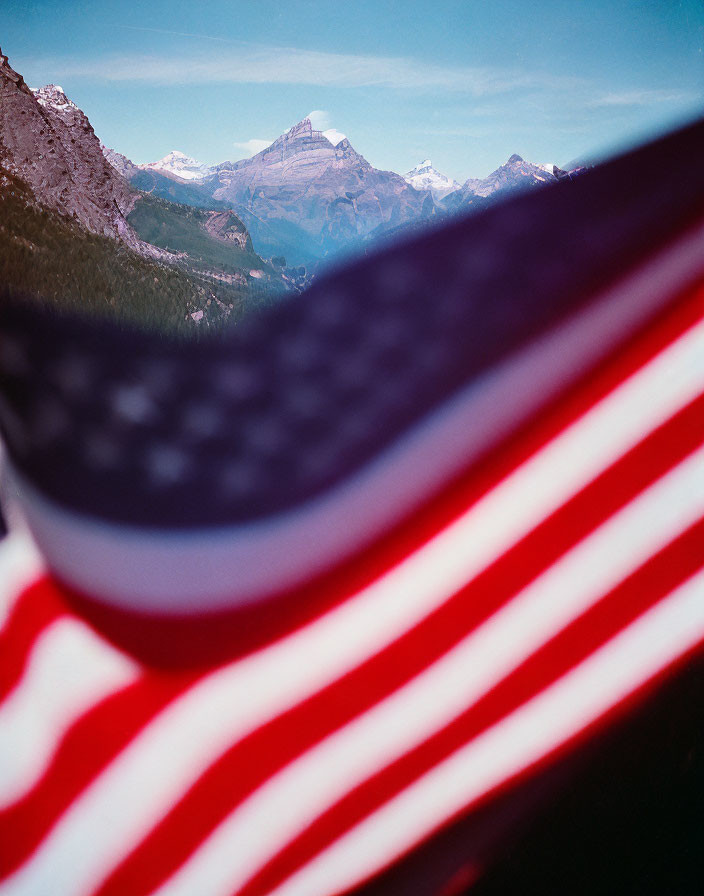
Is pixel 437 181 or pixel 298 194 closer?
pixel 437 181

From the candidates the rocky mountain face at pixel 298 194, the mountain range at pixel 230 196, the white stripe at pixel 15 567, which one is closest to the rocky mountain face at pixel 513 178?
the mountain range at pixel 230 196

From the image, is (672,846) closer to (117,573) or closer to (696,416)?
(696,416)

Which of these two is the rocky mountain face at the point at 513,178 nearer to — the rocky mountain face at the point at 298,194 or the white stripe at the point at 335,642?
the white stripe at the point at 335,642

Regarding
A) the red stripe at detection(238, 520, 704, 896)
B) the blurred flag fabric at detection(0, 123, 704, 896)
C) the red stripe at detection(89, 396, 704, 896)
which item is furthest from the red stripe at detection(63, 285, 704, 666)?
the red stripe at detection(238, 520, 704, 896)

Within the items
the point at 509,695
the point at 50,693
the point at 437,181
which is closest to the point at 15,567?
the point at 50,693

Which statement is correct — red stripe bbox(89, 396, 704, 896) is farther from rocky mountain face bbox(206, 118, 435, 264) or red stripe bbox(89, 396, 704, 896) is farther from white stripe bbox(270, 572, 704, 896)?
rocky mountain face bbox(206, 118, 435, 264)

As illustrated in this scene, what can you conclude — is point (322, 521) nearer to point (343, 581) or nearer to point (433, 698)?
point (343, 581)

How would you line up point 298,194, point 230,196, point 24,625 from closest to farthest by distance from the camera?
1. point 24,625
2. point 298,194
3. point 230,196

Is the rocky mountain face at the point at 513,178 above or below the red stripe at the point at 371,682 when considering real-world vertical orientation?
above

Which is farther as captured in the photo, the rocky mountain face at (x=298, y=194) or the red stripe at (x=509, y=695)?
the rocky mountain face at (x=298, y=194)
